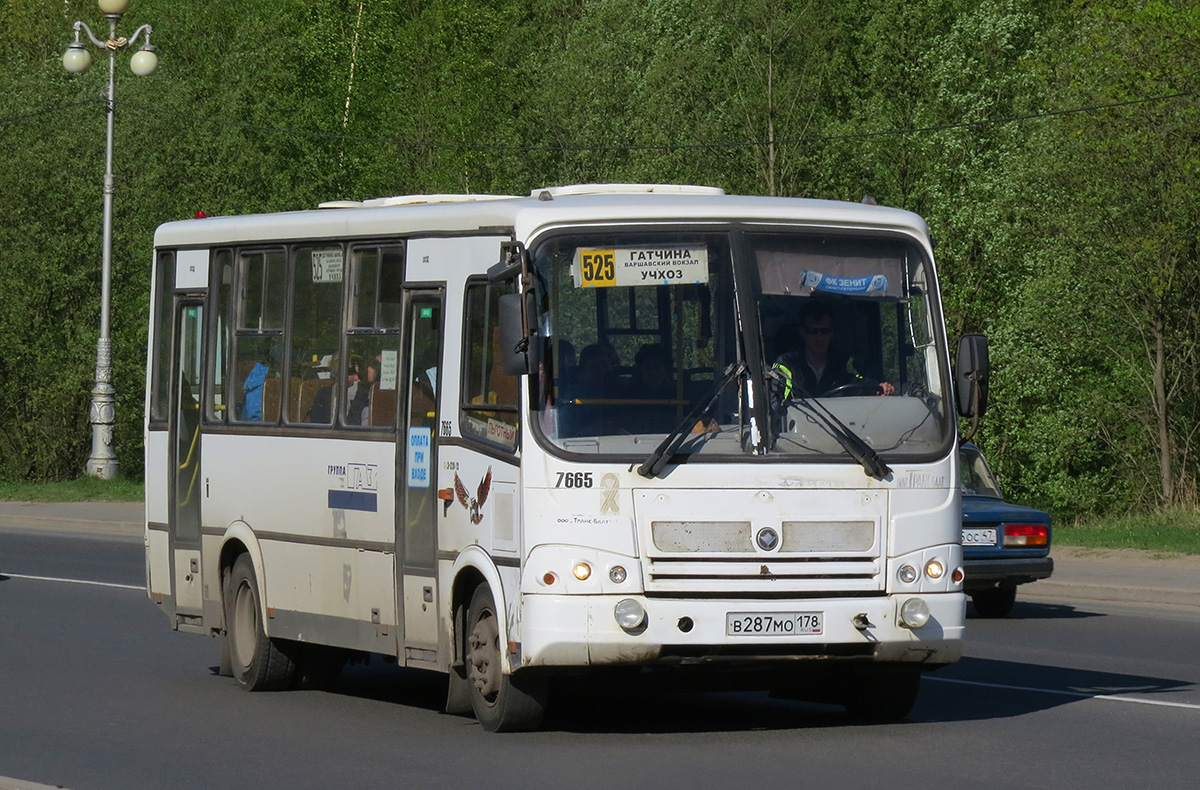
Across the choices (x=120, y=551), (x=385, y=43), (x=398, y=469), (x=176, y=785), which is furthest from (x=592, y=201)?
(x=385, y=43)

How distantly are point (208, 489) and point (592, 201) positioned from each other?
13.9ft

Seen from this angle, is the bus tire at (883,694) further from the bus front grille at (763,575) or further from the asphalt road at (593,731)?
the bus front grille at (763,575)

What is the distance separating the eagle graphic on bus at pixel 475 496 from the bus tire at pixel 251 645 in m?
2.57

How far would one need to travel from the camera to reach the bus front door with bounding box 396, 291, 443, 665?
11664mm

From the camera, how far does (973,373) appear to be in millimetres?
11203

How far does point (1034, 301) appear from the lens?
40531mm

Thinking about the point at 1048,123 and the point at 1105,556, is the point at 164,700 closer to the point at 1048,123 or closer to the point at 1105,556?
the point at 1105,556

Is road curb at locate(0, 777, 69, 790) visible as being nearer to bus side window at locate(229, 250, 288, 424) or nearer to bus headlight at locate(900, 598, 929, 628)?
bus headlight at locate(900, 598, 929, 628)

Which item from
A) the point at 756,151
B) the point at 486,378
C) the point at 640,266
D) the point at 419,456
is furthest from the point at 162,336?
the point at 756,151

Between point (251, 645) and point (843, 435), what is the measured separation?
467 centimetres

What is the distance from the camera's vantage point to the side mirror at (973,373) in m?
11.2

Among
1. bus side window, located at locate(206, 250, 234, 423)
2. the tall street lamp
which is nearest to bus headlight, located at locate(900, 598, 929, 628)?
bus side window, located at locate(206, 250, 234, 423)

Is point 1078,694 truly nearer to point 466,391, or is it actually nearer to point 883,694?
point 883,694

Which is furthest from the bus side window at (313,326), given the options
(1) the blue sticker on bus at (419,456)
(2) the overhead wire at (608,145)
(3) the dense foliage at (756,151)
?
(2) the overhead wire at (608,145)
